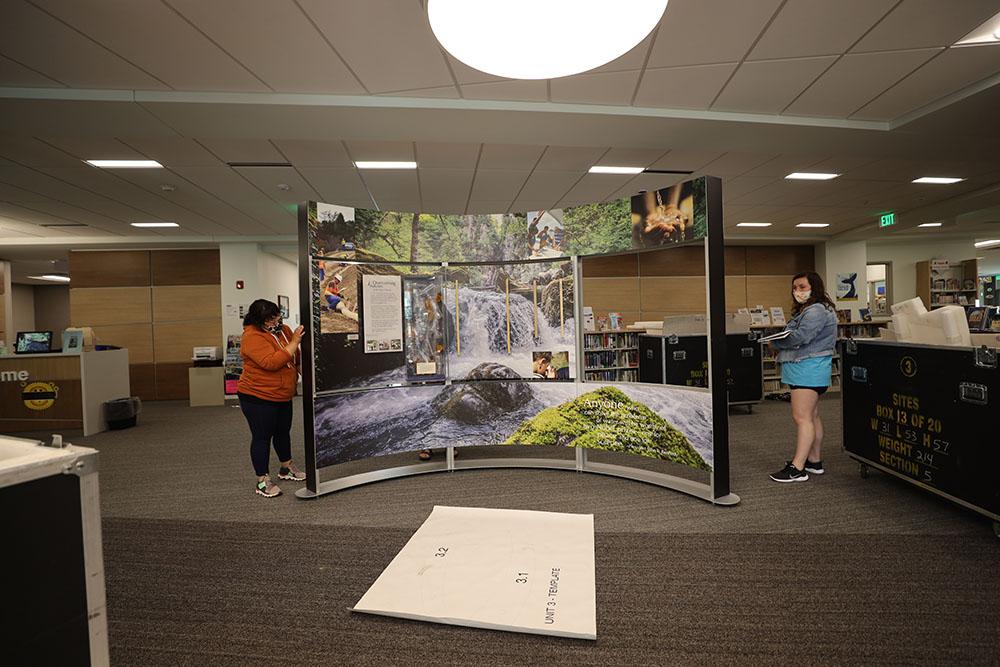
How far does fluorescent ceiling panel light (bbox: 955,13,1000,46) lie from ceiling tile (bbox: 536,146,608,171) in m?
2.70

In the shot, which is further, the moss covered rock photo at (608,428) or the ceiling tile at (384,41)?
the moss covered rock photo at (608,428)

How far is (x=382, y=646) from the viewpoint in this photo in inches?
72.4

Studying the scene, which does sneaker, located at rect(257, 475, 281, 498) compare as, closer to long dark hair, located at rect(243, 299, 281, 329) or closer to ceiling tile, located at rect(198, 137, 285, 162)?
long dark hair, located at rect(243, 299, 281, 329)

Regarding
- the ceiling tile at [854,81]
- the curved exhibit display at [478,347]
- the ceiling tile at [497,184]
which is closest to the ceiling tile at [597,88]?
the curved exhibit display at [478,347]

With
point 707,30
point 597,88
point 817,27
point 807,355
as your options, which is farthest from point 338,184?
point 807,355

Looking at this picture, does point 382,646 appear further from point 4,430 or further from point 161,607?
point 4,430

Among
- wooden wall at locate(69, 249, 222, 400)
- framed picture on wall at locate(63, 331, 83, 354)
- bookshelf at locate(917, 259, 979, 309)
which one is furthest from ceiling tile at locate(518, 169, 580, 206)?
bookshelf at locate(917, 259, 979, 309)

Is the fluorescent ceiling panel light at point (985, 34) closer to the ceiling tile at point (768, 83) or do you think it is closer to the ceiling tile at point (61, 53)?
the ceiling tile at point (768, 83)

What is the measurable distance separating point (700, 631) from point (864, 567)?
3.71 ft

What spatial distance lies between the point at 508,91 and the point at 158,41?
2.38 meters

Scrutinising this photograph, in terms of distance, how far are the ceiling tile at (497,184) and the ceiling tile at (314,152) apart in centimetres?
155

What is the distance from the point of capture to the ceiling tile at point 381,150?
15.2 feet

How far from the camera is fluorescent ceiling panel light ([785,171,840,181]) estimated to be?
233 inches

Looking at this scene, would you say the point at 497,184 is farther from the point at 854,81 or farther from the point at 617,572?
the point at 617,572
